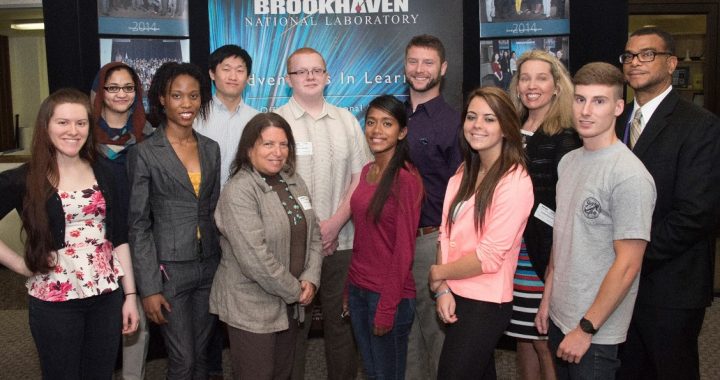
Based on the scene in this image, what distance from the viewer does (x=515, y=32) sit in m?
4.13

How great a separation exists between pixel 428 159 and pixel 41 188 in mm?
1677

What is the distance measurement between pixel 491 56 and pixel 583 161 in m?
2.12

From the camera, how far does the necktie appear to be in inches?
108

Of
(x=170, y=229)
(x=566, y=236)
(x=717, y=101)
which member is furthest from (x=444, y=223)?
(x=717, y=101)

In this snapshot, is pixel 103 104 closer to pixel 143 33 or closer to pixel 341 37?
pixel 143 33

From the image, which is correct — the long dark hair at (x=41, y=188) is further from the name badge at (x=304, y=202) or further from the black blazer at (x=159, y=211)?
the name badge at (x=304, y=202)

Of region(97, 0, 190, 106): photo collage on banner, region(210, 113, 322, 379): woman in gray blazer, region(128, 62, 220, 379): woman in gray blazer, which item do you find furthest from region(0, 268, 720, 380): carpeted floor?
region(97, 0, 190, 106): photo collage on banner

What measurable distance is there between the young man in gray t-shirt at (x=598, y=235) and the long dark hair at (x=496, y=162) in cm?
22

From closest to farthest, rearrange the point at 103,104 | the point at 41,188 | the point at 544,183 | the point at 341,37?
the point at 41,188
the point at 544,183
the point at 103,104
the point at 341,37

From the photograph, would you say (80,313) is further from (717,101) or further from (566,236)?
(717,101)

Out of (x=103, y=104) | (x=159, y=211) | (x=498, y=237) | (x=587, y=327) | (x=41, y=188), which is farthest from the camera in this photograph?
(x=103, y=104)

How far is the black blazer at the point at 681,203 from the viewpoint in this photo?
2.49m

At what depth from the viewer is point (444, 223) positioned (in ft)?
8.27

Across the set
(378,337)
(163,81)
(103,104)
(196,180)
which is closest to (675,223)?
(378,337)
